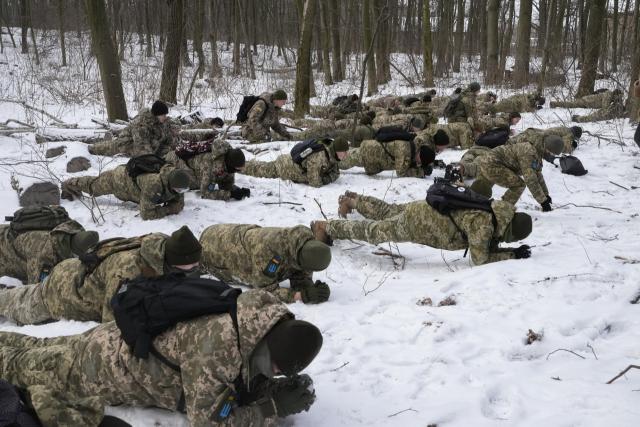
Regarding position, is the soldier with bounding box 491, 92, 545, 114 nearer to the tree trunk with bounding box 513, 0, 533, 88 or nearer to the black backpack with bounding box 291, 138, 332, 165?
the tree trunk with bounding box 513, 0, 533, 88

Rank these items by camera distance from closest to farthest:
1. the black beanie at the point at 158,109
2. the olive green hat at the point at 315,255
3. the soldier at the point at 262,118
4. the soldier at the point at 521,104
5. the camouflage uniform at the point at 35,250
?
the olive green hat at the point at 315,255, the camouflage uniform at the point at 35,250, the black beanie at the point at 158,109, the soldier at the point at 262,118, the soldier at the point at 521,104

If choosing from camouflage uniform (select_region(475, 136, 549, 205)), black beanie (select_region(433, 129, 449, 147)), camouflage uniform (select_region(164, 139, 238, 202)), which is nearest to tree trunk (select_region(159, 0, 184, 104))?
camouflage uniform (select_region(164, 139, 238, 202))

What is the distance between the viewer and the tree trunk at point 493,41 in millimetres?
16750

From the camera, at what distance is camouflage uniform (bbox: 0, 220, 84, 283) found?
13.4ft

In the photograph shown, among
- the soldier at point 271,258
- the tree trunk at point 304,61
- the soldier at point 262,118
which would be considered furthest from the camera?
the tree trunk at point 304,61

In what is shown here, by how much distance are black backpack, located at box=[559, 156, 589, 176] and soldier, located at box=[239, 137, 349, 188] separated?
3684 millimetres

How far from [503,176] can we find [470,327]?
12.1 feet

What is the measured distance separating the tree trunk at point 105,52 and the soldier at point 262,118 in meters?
2.65

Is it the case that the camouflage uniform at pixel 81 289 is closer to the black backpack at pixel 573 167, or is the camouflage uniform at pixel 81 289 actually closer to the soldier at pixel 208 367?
the soldier at pixel 208 367

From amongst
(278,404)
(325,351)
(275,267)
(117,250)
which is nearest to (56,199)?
(117,250)

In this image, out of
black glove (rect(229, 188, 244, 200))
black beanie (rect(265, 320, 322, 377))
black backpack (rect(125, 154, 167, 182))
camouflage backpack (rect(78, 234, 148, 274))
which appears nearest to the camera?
black beanie (rect(265, 320, 322, 377))

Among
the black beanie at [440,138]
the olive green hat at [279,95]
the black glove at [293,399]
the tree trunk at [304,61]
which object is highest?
the tree trunk at [304,61]

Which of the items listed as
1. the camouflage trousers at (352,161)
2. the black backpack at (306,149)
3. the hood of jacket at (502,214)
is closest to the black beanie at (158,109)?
the black backpack at (306,149)

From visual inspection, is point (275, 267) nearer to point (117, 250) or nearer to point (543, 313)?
point (117, 250)
